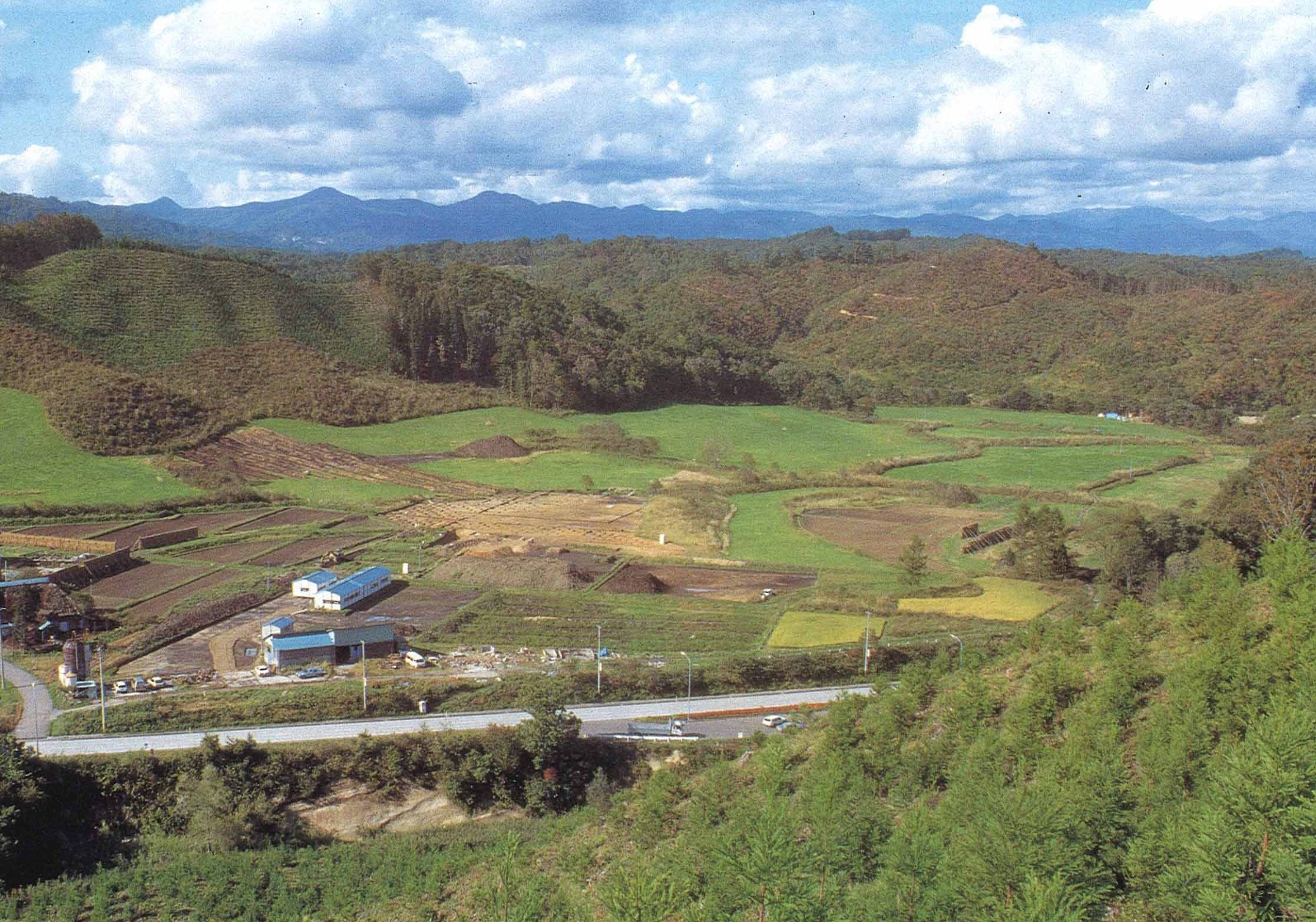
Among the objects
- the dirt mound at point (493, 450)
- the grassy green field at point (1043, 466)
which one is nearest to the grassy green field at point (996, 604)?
the grassy green field at point (1043, 466)

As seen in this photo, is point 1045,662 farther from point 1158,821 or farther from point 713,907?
point 713,907

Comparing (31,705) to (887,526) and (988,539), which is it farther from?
(988,539)

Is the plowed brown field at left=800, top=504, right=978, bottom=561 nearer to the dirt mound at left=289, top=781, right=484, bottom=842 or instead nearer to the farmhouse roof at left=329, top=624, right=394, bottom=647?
the farmhouse roof at left=329, top=624, right=394, bottom=647

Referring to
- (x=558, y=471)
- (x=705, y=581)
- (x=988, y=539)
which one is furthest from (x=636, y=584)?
(x=558, y=471)

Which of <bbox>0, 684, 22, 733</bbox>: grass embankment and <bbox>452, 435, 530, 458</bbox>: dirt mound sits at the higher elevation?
<bbox>452, 435, 530, 458</bbox>: dirt mound

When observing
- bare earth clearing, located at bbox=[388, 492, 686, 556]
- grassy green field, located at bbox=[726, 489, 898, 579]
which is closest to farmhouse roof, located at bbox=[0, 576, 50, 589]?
bare earth clearing, located at bbox=[388, 492, 686, 556]

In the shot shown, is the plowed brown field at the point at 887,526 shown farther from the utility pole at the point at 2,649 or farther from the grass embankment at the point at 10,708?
the utility pole at the point at 2,649
